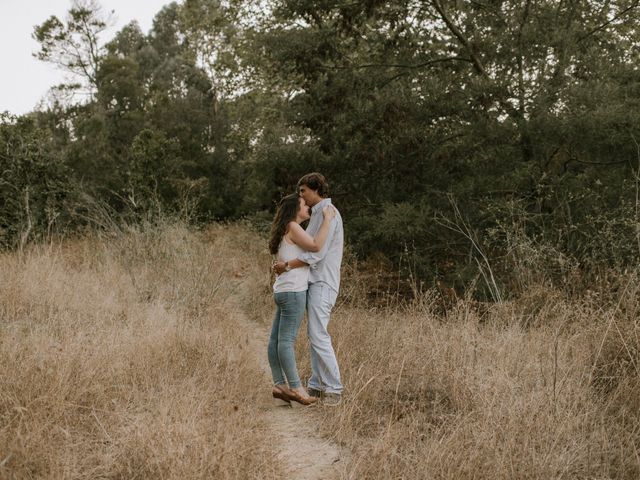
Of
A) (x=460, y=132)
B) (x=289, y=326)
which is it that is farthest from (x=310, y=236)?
(x=460, y=132)

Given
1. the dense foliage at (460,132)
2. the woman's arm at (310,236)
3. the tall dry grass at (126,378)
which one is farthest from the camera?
the dense foliage at (460,132)

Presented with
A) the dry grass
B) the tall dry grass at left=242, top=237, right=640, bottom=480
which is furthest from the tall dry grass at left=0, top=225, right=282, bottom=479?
the tall dry grass at left=242, top=237, right=640, bottom=480

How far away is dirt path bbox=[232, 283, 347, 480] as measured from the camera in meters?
3.46

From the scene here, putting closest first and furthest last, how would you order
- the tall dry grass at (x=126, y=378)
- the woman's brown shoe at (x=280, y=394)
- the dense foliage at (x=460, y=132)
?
the tall dry grass at (x=126, y=378) < the woman's brown shoe at (x=280, y=394) < the dense foliage at (x=460, y=132)

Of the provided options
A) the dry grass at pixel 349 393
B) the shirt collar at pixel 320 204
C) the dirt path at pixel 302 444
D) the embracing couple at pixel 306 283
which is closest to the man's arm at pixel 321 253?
the embracing couple at pixel 306 283

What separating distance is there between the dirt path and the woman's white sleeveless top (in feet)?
3.13

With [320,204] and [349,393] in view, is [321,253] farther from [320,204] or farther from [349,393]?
[349,393]

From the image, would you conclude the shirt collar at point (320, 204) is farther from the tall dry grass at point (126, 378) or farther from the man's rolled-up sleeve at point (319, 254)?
the tall dry grass at point (126, 378)

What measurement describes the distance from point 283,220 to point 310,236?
26 cm

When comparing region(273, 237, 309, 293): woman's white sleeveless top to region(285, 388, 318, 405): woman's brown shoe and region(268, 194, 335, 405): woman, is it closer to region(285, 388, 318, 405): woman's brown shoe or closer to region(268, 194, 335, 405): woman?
region(268, 194, 335, 405): woman

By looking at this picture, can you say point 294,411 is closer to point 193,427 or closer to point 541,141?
point 193,427

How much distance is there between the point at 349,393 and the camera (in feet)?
14.8

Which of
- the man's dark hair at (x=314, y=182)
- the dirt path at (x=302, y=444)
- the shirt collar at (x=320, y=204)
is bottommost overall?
the dirt path at (x=302, y=444)

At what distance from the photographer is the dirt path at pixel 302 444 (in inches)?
136
